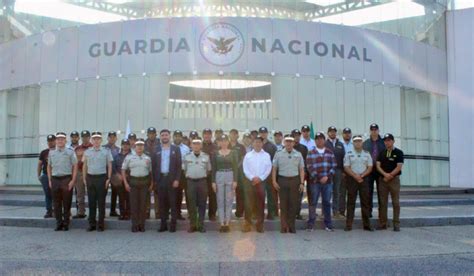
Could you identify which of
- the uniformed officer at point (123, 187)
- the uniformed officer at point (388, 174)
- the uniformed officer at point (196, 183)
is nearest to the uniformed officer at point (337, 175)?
the uniformed officer at point (388, 174)

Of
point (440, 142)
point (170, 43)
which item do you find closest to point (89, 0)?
point (170, 43)

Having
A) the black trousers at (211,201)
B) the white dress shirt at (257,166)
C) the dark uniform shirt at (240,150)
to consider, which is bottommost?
the black trousers at (211,201)

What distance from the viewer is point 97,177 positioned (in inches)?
334

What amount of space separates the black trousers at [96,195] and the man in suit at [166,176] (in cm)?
99

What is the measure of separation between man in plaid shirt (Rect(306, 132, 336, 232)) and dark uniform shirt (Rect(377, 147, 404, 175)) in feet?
3.16

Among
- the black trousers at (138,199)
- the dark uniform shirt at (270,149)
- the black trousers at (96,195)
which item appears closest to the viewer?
the black trousers at (138,199)

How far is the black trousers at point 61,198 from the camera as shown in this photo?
8367 millimetres

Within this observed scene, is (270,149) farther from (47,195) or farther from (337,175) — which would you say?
(47,195)

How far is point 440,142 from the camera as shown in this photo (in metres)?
19.1

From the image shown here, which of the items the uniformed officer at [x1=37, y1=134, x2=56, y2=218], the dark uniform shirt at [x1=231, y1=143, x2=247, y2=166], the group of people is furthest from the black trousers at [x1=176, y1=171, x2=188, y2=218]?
the uniformed officer at [x1=37, y1=134, x2=56, y2=218]

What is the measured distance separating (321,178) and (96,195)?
13.8 ft

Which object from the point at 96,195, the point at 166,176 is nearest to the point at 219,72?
the point at 166,176

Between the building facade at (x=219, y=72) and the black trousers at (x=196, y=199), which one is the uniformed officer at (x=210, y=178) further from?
the building facade at (x=219, y=72)

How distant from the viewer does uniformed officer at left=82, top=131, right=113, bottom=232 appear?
8.34 m
